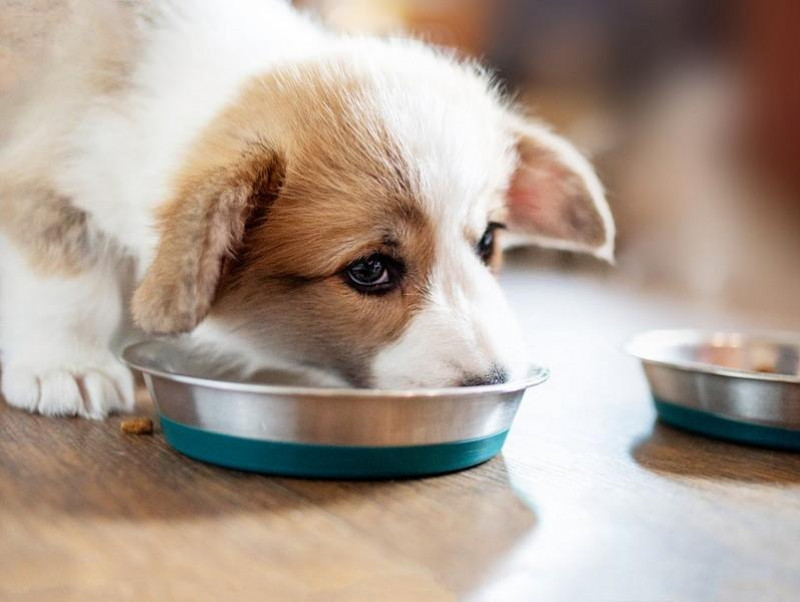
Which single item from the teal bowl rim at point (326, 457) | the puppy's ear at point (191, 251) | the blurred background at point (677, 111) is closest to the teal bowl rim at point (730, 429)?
the teal bowl rim at point (326, 457)

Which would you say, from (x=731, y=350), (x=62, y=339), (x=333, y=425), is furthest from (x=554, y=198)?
(x=62, y=339)

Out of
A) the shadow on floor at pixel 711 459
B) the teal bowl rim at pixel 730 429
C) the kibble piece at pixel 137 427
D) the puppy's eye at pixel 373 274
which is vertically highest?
the puppy's eye at pixel 373 274

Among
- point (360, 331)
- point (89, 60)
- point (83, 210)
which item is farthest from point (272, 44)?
point (360, 331)

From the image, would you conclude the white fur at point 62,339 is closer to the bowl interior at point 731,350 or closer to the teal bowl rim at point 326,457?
the teal bowl rim at point 326,457

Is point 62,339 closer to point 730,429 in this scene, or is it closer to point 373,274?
point 373,274

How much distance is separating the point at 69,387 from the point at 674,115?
184 inches

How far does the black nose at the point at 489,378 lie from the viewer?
156 centimetres

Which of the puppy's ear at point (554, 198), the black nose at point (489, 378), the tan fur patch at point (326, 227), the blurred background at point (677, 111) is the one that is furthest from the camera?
the blurred background at point (677, 111)

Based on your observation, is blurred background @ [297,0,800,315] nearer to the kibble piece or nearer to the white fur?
the white fur

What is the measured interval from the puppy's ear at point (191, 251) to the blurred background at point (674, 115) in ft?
13.6

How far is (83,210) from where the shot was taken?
1.98m

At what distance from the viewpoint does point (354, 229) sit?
1.66 metres

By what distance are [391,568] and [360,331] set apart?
59cm

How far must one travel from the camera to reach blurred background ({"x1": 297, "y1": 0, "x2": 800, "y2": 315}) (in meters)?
5.49
